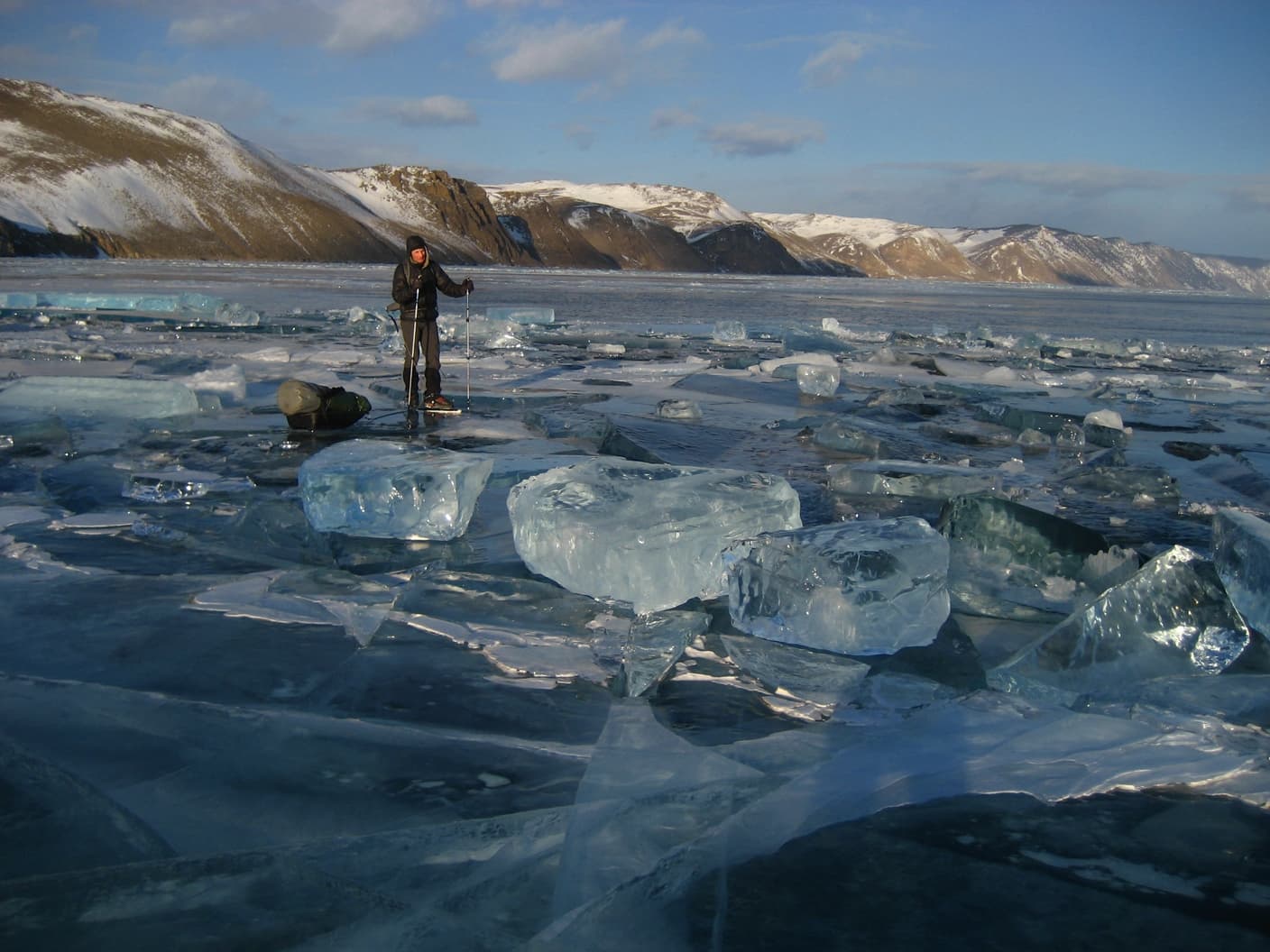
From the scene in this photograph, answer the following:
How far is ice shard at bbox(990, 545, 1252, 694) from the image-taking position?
100 inches

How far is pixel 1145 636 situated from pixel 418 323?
623cm

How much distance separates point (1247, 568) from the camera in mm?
2734

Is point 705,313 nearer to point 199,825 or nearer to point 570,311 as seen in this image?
point 570,311

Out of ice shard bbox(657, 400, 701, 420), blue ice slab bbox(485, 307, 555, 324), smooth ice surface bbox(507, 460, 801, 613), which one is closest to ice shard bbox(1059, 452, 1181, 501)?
smooth ice surface bbox(507, 460, 801, 613)

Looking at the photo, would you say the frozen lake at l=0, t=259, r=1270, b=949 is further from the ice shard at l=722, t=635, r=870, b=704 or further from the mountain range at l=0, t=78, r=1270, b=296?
the mountain range at l=0, t=78, r=1270, b=296

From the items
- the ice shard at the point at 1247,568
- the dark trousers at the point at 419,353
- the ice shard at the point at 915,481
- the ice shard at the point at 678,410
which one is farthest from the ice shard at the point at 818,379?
the ice shard at the point at 1247,568

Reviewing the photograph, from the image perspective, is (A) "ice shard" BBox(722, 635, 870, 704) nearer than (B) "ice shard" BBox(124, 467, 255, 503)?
Yes

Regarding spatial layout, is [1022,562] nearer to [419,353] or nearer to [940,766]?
[940,766]

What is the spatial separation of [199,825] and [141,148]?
123 meters

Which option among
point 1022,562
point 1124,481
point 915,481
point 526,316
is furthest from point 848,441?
point 526,316

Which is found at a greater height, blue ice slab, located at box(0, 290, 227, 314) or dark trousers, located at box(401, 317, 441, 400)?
blue ice slab, located at box(0, 290, 227, 314)

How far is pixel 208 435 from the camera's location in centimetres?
605

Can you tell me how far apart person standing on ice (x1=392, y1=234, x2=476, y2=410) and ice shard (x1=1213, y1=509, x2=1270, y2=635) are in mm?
5808

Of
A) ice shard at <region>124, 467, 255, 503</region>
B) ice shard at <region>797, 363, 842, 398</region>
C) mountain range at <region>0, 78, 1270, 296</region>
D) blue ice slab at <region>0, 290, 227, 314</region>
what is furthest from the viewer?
mountain range at <region>0, 78, 1270, 296</region>
